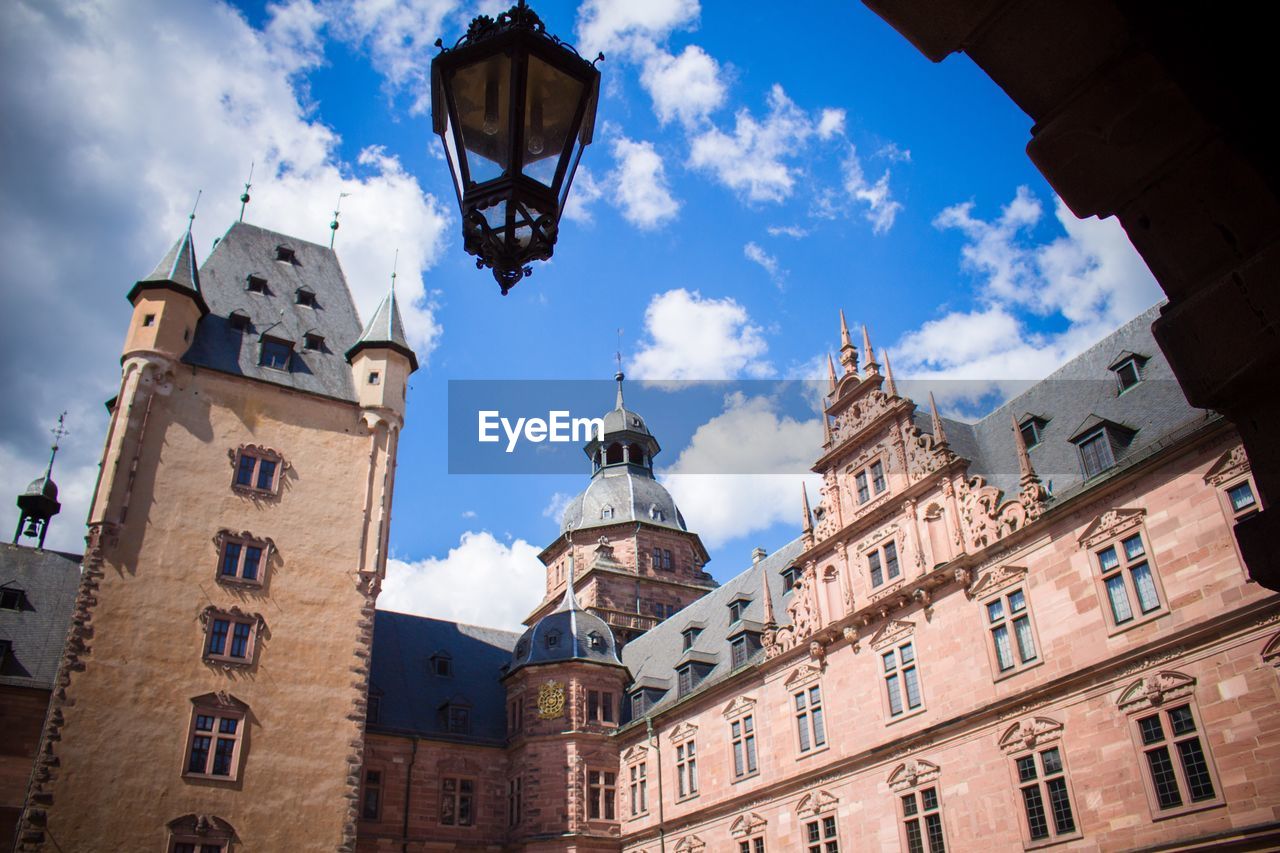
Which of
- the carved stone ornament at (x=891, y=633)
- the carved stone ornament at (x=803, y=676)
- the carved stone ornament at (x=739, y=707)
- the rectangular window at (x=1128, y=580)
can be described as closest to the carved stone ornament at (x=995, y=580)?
the rectangular window at (x=1128, y=580)

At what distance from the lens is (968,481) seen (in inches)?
916

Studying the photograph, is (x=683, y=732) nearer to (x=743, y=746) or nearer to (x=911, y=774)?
(x=743, y=746)

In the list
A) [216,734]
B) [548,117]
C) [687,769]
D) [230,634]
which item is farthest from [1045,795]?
[230,634]

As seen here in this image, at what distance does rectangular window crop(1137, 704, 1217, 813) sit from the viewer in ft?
55.0

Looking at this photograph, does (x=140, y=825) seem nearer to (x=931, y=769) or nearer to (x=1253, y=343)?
(x=931, y=769)

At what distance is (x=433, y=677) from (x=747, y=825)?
15146 mm

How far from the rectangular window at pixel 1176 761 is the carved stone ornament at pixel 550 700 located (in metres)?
21.1

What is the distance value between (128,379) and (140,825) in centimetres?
1268

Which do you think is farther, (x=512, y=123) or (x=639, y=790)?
(x=639, y=790)

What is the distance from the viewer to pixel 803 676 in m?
27.0

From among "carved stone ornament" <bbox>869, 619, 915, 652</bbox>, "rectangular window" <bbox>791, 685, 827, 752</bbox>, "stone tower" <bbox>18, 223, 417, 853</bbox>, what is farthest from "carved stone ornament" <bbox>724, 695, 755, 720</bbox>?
"stone tower" <bbox>18, 223, 417, 853</bbox>

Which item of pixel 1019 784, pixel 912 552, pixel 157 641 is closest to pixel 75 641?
pixel 157 641

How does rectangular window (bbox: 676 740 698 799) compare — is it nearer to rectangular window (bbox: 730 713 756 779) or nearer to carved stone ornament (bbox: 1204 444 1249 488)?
rectangular window (bbox: 730 713 756 779)

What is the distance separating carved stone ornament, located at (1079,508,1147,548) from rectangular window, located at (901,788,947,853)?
22.0ft
